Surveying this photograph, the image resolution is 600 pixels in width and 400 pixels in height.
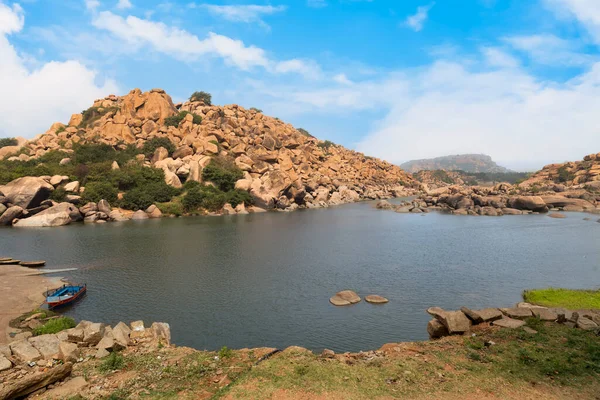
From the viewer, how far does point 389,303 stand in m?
21.5

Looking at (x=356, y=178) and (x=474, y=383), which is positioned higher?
(x=356, y=178)

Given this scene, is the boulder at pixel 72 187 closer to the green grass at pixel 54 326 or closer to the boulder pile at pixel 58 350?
the green grass at pixel 54 326

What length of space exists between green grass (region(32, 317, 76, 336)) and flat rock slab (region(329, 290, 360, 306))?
14233 mm

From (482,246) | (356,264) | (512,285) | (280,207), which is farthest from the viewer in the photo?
(280,207)

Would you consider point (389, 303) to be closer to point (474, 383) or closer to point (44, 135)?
point (474, 383)

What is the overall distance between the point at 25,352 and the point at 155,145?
73436 mm

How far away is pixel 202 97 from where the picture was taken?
116125 mm

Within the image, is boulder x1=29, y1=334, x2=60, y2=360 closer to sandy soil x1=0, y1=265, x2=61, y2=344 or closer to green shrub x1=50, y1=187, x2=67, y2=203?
sandy soil x1=0, y1=265, x2=61, y2=344

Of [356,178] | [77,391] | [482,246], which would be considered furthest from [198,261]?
[356,178]

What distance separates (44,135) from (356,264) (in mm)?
87210

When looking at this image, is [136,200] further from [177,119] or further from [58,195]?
[177,119]

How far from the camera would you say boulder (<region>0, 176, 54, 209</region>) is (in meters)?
53.7

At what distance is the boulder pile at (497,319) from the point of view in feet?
48.0

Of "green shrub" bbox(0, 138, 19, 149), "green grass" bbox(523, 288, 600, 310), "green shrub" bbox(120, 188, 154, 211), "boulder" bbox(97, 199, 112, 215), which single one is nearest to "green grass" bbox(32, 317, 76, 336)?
"green grass" bbox(523, 288, 600, 310)
